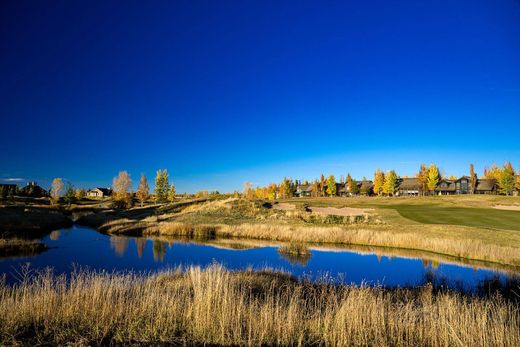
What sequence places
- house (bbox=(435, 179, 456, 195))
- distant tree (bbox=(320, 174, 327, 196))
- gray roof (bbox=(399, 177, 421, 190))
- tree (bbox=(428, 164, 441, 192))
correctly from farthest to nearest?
distant tree (bbox=(320, 174, 327, 196)) → gray roof (bbox=(399, 177, 421, 190)) → house (bbox=(435, 179, 456, 195)) → tree (bbox=(428, 164, 441, 192))

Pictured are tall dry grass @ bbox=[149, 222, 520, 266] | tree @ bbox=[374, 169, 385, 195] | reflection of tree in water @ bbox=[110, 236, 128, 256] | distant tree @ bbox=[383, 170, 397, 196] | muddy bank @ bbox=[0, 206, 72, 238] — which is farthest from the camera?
tree @ bbox=[374, 169, 385, 195]

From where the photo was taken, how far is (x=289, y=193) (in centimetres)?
12775

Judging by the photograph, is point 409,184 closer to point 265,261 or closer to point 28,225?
point 265,261

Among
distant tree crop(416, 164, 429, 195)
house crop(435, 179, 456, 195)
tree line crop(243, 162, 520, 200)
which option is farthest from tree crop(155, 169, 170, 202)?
house crop(435, 179, 456, 195)

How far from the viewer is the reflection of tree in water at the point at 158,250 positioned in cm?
2608

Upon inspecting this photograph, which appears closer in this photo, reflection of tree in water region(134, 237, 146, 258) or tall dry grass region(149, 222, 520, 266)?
tall dry grass region(149, 222, 520, 266)

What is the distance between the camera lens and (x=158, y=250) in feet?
98.3

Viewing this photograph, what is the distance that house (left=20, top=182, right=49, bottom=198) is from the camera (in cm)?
11144

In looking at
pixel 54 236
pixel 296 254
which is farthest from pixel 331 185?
pixel 296 254

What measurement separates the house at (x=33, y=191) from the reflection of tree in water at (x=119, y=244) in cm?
9460

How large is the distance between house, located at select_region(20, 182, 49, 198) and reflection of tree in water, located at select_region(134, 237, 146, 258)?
96759 millimetres

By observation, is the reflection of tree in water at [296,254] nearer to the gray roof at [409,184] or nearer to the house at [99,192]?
the gray roof at [409,184]

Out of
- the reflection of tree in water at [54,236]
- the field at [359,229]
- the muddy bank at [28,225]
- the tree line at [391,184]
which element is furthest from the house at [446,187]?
the reflection of tree in water at [54,236]

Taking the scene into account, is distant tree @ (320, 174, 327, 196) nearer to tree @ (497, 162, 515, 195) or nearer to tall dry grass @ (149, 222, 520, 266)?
tree @ (497, 162, 515, 195)
